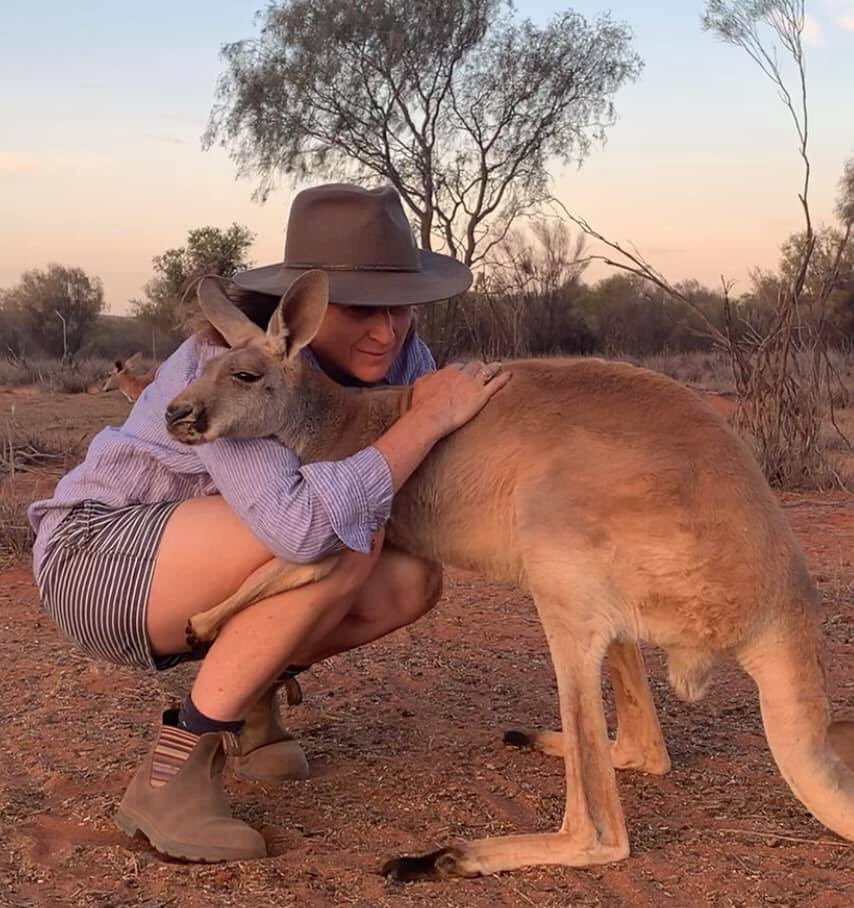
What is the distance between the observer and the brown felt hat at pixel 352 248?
152 inches

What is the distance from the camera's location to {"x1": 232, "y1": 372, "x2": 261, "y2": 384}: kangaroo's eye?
366 centimetres

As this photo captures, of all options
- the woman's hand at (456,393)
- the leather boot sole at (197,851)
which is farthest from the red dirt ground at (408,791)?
the woman's hand at (456,393)

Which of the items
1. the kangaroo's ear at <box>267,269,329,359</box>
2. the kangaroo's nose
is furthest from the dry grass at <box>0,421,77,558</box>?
the kangaroo's nose

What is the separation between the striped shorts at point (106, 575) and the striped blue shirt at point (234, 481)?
0.22ft

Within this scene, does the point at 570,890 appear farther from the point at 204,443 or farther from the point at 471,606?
the point at 471,606

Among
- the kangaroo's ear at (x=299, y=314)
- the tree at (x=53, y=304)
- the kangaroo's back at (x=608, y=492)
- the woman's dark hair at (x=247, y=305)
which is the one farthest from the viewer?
the tree at (x=53, y=304)

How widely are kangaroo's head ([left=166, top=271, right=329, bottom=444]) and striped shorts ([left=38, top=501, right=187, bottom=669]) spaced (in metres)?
0.30

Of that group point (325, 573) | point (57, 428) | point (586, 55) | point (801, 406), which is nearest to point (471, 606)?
point (325, 573)

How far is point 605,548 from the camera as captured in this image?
3.24 meters

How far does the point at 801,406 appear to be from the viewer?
9789 mm

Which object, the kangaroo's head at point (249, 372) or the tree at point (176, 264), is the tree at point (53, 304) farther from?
the kangaroo's head at point (249, 372)

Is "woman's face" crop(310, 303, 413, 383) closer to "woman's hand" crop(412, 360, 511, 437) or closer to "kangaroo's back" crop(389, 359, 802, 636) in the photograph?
"woman's hand" crop(412, 360, 511, 437)

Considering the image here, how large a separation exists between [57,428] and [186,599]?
9.56m

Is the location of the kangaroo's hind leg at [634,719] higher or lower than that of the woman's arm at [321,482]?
lower
